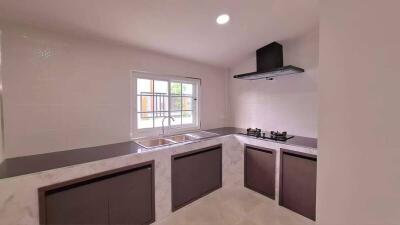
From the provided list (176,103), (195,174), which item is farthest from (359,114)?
(176,103)

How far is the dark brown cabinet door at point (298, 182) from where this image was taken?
204 cm

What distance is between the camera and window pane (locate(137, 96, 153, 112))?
2522mm

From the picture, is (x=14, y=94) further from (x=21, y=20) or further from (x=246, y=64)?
(x=246, y=64)

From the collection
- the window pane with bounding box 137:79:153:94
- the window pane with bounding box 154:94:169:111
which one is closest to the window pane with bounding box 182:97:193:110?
the window pane with bounding box 154:94:169:111

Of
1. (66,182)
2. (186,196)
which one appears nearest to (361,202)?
(66,182)

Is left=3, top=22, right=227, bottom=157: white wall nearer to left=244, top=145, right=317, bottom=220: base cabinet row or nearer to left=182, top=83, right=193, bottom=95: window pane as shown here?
left=182, top=83, right=193, bottom=95: window pane

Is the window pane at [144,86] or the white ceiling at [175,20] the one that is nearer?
the white ceiling at [175,20]

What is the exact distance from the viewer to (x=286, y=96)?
2812 millimetres

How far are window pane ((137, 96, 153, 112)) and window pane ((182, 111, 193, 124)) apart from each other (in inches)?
24.6

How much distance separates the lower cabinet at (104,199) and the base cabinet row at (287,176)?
1.48 m

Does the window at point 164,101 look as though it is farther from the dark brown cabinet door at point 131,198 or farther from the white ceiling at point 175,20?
the dark brown cabinet door at point 131,198

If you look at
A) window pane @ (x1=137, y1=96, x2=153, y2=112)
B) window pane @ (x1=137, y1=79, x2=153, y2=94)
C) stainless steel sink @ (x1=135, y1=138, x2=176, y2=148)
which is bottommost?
stainless steel sink @ (x1=135, y1=138, x2=176, y2=148)

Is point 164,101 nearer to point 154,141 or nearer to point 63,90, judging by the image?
point 154,141

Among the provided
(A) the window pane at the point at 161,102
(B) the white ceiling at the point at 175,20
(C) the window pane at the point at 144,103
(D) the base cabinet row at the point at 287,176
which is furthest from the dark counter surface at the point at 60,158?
(B) the white ceiling at the point at 175,20
